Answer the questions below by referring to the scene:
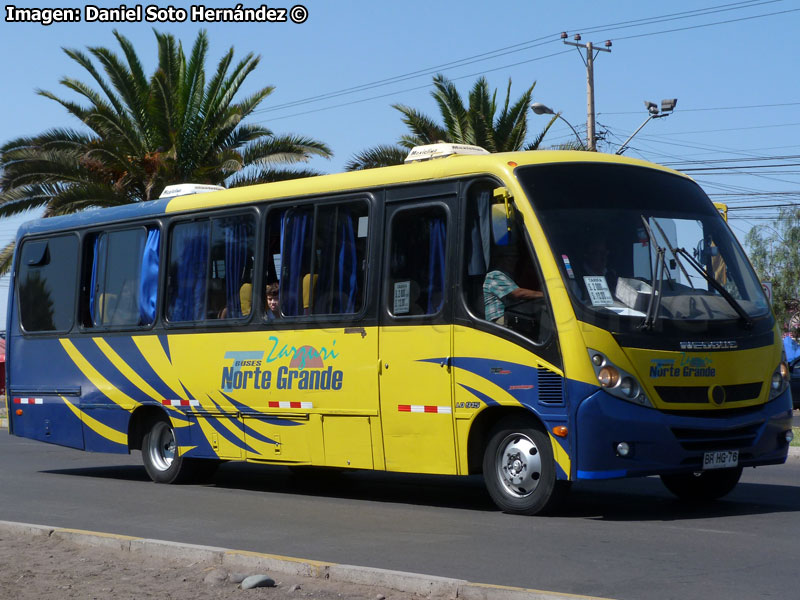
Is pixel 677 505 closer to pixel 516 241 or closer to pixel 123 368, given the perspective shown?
pixel 516 241

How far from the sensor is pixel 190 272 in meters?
13.7

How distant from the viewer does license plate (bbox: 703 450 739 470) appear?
9.76 metres

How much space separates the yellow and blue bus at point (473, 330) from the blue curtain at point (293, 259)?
0.09ft

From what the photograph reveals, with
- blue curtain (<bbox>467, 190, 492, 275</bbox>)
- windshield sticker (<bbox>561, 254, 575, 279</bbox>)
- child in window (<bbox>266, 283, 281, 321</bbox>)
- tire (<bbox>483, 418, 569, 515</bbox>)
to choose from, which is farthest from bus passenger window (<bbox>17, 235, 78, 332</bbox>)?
windshield sticker (<bbox>561, 254, 575, 279</bbox>)

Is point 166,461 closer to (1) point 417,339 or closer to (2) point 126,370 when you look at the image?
(2) point 126,370

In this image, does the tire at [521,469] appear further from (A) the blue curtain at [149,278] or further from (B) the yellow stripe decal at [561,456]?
(A) the blue curtain at [149,278]

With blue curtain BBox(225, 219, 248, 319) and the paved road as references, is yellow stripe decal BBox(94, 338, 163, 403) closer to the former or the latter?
the paved road

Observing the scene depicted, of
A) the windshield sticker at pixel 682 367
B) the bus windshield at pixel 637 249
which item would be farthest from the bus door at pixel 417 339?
the windshield sticker at pixel 682 367

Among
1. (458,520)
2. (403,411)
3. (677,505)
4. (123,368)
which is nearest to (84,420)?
(123,368)

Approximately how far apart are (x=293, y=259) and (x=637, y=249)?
148 inches

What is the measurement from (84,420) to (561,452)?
7.41 meters

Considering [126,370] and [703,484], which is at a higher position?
[126,370]

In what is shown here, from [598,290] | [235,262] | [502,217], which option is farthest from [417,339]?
[235,262]

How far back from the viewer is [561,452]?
378 inches
